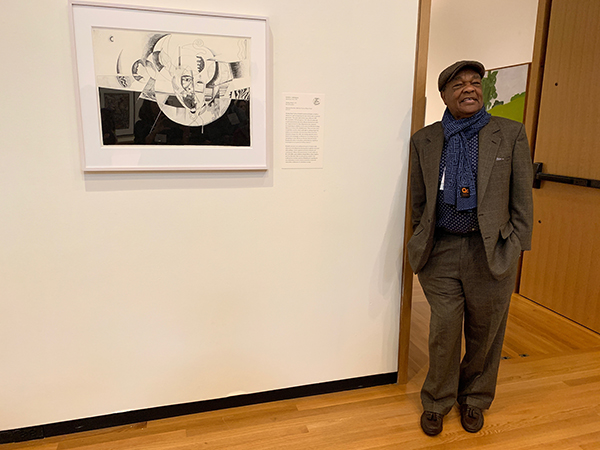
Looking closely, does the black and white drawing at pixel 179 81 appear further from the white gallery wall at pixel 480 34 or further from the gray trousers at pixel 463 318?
the white gallery wall at pixel 480 34

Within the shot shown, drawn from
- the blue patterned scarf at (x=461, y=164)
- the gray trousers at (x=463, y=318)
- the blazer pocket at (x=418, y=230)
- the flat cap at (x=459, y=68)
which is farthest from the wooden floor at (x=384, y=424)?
the flat cap at (x=459, y=68)

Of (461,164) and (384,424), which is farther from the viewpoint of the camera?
(384,424)

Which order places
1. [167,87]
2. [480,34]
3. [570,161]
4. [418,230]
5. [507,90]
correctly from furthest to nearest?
[480,34] < [507,90] < [570,161] < [418,230] < [167,87]

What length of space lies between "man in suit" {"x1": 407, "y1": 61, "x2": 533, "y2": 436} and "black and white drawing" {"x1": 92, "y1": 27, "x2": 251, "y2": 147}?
80cm

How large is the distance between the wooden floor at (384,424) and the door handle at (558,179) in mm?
1106

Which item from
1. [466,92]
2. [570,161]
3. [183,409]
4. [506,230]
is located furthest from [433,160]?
[570,161]

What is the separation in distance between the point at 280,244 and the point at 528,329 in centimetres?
194

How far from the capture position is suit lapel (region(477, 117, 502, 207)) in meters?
1.69

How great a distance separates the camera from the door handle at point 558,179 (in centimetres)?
276

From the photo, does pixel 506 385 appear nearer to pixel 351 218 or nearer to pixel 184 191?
pixel 351 218

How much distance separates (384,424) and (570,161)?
2171 millimetres

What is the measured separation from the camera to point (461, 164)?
1742 mm

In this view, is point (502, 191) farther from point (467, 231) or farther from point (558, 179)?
point (558, 179)

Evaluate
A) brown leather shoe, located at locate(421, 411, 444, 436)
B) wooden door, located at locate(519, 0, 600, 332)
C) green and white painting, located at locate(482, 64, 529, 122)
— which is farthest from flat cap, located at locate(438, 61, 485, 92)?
green and white painting, located at locate(482, 64, 529, 122)
